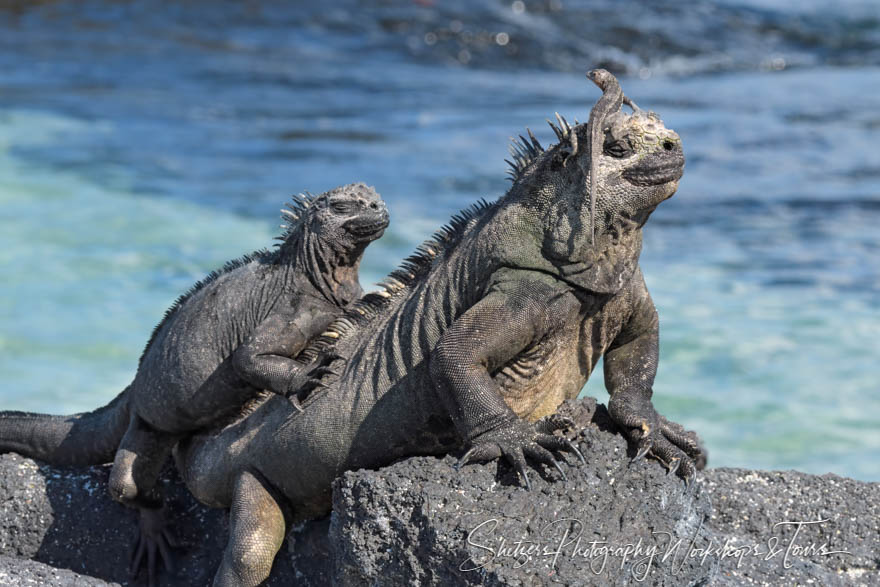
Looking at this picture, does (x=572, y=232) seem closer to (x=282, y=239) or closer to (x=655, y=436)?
(x=655, y=436)

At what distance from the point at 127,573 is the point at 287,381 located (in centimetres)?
123

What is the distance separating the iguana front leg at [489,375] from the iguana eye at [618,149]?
1.53 ft

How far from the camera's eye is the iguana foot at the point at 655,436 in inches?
149

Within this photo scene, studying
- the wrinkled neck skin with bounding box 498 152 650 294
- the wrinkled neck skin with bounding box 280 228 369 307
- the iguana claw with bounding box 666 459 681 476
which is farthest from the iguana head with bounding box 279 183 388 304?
the iguana claw with bounding box 666 459 681 476

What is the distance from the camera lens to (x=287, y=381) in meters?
3.93

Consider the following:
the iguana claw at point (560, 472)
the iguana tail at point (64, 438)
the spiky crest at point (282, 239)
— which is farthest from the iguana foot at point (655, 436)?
the iguana tail at point (64, 438)

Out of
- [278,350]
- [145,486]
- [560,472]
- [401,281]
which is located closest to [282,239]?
[278,350]

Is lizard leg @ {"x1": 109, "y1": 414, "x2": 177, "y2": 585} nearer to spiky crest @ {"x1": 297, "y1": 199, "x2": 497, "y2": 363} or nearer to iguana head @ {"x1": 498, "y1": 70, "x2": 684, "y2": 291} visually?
spiky crest @ {"x1": 297, "y1": 199, "x2": 497, "y2": 363}

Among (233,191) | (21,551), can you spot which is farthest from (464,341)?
(233,191)

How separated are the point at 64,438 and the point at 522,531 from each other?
7.61 ft

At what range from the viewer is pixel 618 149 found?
3.57 m

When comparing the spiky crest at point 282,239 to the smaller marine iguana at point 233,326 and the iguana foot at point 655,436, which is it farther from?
the iguana foot at point 655,436

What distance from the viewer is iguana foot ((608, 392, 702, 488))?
3.78m

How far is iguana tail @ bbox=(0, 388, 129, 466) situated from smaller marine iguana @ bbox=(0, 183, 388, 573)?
0.37 metres
